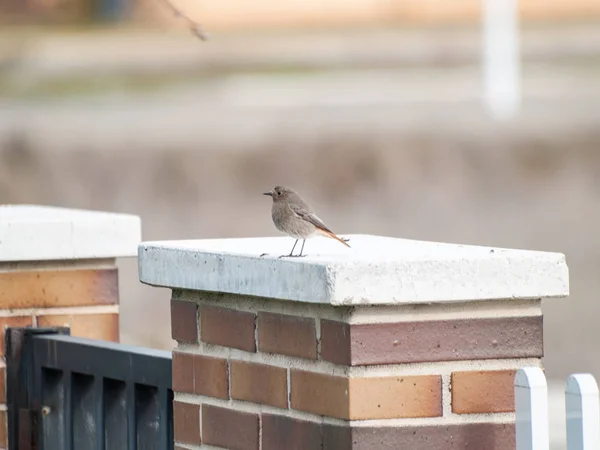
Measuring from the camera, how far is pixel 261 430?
96.3 inches

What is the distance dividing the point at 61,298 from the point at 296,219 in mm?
666

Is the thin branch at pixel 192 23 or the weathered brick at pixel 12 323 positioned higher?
the thin branch at pixel 192 23

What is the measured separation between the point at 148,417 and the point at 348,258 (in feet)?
2.71

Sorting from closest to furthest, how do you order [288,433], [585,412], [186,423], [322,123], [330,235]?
[585,412], [288,433], [186,423], [330,235], [322,123]

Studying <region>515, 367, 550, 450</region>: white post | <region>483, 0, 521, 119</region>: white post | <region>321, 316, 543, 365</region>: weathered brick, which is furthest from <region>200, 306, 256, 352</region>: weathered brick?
<region>483, 0, 521, 119</region>: white post

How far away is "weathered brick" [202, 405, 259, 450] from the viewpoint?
2471 millimetres

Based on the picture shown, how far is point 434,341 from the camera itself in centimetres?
228

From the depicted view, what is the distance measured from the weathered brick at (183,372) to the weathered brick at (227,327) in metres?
0.06

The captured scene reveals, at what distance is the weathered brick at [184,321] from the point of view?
8.63 feet

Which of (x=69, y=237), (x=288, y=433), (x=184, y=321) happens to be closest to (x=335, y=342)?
(x=288, y=433)

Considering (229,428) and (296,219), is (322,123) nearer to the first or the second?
(296,219)

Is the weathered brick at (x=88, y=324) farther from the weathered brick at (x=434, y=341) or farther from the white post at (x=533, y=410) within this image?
the white post at (x=533, y=410)

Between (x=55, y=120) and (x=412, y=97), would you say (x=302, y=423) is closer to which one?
(x=55, y=120)

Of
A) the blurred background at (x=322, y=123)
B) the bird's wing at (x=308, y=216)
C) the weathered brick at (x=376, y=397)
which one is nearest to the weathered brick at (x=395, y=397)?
the weathered brick at (x=376, y=397)
